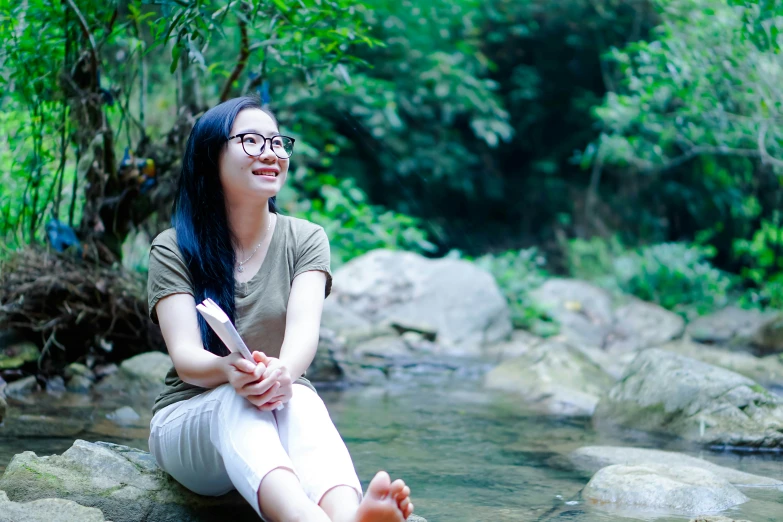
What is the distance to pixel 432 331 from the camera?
7.46m

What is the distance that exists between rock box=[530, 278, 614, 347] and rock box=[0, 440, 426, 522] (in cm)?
653

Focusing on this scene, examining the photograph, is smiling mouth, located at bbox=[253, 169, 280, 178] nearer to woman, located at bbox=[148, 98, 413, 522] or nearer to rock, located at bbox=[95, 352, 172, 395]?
woman, located at bbox=[148, 98, 413, 522]

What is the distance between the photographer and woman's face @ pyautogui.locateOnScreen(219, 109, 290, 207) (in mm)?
2125

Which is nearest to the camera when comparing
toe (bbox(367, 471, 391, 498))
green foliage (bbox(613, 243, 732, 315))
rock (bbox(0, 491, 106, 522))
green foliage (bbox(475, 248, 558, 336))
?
toe (bbox(367, 471, 391, 498))

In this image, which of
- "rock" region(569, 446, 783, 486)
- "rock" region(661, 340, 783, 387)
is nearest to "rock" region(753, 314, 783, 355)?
"rock" region(661, 340, 783, 387)

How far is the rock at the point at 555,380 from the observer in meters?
4.95

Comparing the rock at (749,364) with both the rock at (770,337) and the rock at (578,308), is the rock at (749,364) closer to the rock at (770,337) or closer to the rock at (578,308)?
the rock at (770,337)

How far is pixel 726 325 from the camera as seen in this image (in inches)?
340

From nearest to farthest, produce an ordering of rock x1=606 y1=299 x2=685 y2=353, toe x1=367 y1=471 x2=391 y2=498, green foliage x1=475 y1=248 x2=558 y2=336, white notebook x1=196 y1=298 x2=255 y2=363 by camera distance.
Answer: toe x1=367 y1=471 x2=391 y2=498 < white notebook x1=196 y1=298 x2=255 y2=363 < rock x1=606 y1=299 x2=685 y2=353 < green foliage x1=475 y1=248 x2=558 y2=336

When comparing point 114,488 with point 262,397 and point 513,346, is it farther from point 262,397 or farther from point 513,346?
point 513,346

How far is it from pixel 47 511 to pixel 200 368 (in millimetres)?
488

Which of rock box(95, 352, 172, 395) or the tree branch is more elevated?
the tree branch

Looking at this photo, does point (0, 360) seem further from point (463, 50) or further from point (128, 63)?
point (463, 50)

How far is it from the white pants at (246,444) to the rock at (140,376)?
2.25 metres
